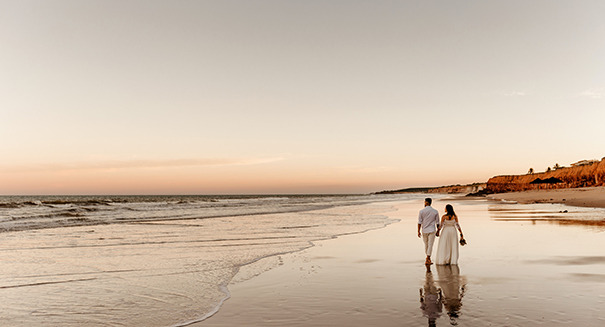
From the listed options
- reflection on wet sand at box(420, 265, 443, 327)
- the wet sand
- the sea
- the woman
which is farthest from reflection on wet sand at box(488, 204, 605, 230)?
reflection on wet sand at box(420, 265, 443, 327)

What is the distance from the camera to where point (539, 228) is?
2003 cm

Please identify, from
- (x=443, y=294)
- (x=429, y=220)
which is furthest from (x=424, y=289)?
(x=429, y=220)

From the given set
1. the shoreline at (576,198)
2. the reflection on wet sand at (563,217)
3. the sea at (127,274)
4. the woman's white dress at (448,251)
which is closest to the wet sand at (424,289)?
the woman's white dress at (448,251)

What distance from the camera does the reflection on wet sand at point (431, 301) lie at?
6916mm

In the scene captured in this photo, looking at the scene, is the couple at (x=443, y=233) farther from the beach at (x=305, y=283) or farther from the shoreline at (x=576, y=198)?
the shoreline at (x=576, y=198)

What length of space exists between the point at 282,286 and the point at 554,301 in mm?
5120

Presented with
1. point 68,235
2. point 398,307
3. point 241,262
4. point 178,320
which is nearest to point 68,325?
point 178,320

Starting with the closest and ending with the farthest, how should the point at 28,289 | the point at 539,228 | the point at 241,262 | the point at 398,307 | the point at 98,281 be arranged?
the point at 398,307, the point at 28,289, the point at 98,281, the point at 241,262, the point at 539,228

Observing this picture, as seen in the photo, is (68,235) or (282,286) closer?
(282,286)

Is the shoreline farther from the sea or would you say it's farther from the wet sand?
the sea

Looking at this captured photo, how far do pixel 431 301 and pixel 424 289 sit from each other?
97cm

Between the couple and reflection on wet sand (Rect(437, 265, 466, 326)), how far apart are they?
0.93 ft

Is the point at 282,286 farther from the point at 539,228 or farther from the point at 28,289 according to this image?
the point at 539,228

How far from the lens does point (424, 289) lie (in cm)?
880
